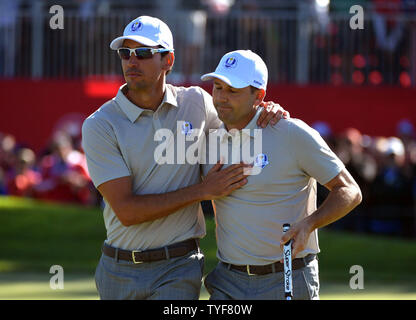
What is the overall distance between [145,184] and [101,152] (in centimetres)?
36

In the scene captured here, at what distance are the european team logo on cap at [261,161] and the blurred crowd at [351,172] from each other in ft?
23.7

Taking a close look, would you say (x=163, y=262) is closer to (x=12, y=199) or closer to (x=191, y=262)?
(x=191, y=262)

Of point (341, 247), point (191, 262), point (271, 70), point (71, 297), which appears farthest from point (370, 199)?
point (191, 262)

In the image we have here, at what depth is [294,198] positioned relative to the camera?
6.31 metres

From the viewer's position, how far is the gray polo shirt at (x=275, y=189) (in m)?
6.23

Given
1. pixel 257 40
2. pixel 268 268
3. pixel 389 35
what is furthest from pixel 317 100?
pixel 268 268

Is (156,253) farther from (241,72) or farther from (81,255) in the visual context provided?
(81,255)

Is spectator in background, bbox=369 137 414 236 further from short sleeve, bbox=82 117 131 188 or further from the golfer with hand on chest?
short sleeve, bbox=82 117 131 188

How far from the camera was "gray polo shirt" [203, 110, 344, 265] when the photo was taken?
623cm

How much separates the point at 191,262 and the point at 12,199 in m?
9.22

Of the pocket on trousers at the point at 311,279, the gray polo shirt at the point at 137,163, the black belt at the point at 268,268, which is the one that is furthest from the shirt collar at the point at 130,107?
the pocket on trousers at the point at 311,279

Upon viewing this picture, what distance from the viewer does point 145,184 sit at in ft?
21.4

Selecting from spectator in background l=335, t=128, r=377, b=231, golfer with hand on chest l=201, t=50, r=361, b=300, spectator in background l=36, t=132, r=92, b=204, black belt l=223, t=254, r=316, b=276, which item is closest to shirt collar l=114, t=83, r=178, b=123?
golfer with hand on chest l=201, t=50, r=361, b=300
